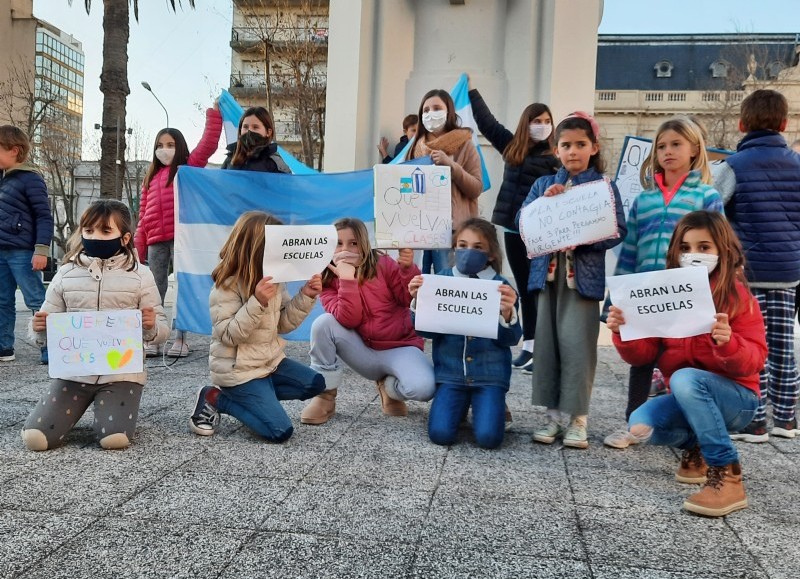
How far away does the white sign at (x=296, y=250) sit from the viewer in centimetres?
355

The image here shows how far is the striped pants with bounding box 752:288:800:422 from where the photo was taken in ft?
13.4

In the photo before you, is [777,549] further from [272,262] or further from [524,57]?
[524,57]

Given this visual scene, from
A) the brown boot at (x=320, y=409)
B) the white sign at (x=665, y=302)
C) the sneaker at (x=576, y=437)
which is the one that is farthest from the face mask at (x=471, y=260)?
the brown boot at (x=320, y=409)

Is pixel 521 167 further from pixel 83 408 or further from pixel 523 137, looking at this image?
pixel 83 408

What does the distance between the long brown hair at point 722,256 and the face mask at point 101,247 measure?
2605mm

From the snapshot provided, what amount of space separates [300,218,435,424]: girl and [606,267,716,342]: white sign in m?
1.27

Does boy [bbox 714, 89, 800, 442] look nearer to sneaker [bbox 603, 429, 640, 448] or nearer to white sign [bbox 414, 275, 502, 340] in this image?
sneaker [bbox 603, 429, 640, 448]

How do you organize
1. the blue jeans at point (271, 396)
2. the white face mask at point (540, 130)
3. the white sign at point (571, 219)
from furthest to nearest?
the white face mask at point (540, 130)
the blue jeans at point (271, 396)
the white sign at point (571, 219)

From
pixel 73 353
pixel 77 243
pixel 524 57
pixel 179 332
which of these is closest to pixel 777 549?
pixel 73 353

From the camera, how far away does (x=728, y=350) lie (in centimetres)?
294

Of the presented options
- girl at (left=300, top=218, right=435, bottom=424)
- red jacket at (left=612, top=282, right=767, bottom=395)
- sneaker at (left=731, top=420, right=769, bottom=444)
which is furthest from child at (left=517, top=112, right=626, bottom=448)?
sneaker at (left=731, top=420, right=769, bottom=444)

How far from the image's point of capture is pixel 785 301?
411 cm

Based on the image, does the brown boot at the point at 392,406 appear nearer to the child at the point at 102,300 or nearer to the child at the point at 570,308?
the child at the point at 570,308

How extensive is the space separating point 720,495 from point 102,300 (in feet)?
9.44
